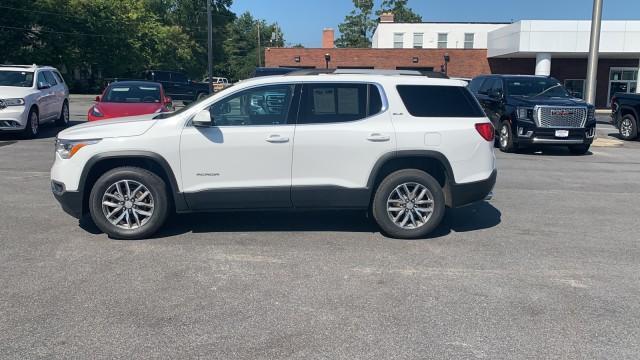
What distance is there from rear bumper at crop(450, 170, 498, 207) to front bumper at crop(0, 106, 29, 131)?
11.8 metres

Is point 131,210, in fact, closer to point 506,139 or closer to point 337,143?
point 337,143

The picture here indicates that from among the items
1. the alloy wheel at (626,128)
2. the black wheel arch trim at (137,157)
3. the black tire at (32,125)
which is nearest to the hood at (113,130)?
the black wheel arch trim at (137,157)

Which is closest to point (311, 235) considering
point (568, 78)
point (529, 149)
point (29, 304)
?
point (29, 304)

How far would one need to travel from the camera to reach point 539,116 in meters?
13.7

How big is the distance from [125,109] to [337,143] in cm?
811

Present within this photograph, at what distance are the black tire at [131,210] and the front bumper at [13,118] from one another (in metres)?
9.43

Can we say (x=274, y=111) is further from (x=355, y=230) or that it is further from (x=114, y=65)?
(x=114, y=65)

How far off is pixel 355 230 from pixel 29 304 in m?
3.56

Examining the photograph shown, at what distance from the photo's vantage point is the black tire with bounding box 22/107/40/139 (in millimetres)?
14828

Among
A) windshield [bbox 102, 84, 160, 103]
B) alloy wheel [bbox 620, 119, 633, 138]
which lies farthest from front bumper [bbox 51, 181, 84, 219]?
alloy wheel [bbox 620, 119, 633, 138]

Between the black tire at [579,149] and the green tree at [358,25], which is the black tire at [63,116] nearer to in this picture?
the black tire at [579,149]

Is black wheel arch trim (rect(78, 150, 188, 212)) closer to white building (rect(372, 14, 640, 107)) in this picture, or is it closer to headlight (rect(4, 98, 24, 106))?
headlight (rect(4, 98, 24, 106))

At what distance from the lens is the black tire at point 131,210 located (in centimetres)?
624

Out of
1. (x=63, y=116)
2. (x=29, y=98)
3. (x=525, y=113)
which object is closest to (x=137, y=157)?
(x=29, y=98)
